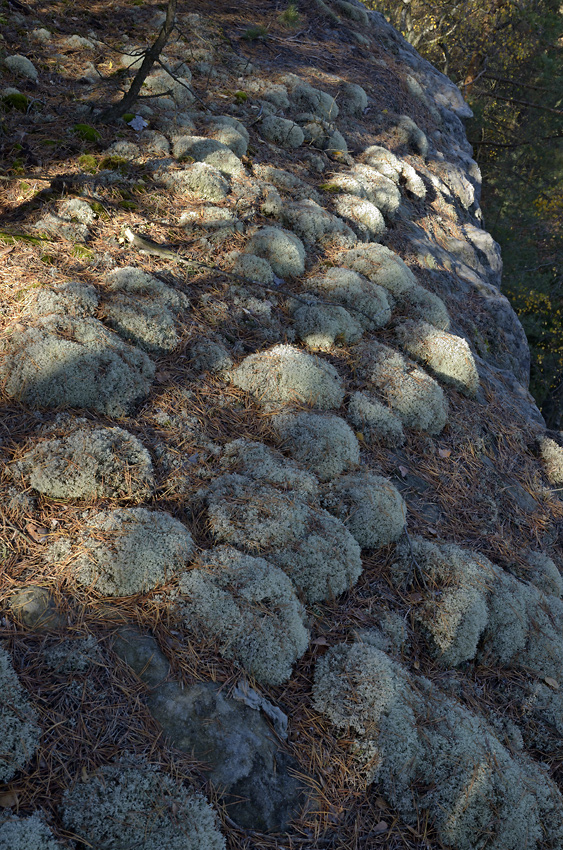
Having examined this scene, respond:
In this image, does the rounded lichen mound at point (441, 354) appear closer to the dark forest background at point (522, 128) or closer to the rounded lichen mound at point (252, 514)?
the rounded lichen mound at point (252, 514)

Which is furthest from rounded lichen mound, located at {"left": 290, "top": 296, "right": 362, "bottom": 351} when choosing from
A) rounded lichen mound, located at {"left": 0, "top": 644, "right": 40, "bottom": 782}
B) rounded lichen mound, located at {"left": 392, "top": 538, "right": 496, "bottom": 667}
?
rounded lichen mound, located at {"left": 0, "top": 644, "right": 40, "bottom": 782}

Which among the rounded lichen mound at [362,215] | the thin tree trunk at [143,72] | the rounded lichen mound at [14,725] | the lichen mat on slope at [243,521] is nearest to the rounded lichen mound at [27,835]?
the lichen mat on slope at [243,521]

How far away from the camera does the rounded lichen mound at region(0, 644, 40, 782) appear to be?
2.04 m

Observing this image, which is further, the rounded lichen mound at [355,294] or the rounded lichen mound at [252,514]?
the rounded lichen mound at [355,294]

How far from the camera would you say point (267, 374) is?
4270 mm

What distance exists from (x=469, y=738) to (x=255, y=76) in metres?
9.29

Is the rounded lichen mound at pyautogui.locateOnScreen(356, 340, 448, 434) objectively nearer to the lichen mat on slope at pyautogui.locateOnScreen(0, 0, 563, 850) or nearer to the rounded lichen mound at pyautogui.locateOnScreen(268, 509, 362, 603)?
the lichen mat on slope at pyautogui.locateOnScreen(0, 0, 563, 850)

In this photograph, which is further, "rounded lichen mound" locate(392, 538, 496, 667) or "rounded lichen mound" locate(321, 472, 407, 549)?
"rounded lichen mound" locate(321, 472, 407, 549)

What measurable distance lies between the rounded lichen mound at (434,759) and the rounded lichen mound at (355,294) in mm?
3469

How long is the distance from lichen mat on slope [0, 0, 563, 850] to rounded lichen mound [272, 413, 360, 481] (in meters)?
0.02

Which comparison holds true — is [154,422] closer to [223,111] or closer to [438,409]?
[438,409]

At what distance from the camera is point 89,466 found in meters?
3.10

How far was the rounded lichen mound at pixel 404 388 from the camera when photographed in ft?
15.6

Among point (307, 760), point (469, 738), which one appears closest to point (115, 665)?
point (307, 760)
